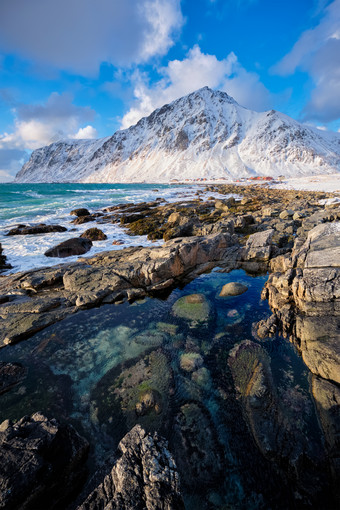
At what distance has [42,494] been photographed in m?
3.20

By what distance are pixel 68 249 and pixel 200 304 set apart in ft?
38.7

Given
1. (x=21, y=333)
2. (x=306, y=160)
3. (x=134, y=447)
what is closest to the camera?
(x=134, y=447)

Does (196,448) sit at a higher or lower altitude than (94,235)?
lower

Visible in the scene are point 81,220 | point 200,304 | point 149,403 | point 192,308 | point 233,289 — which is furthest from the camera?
point 81,220

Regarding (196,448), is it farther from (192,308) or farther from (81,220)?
(81,220)

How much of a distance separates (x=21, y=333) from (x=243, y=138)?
197467 mm

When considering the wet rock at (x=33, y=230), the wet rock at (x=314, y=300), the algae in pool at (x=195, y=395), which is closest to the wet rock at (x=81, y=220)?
the wet rock at (x=33, y=230)

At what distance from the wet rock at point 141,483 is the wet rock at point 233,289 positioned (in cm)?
706

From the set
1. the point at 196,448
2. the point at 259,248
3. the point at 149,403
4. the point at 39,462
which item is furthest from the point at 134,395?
the point at 259,248

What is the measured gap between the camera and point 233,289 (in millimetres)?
9922

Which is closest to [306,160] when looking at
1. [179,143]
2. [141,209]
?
[179,143]

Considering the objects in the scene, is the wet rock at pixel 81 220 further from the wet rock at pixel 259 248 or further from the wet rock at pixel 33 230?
the wet rock at pixel 259 248

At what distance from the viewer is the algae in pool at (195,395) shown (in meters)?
3.98

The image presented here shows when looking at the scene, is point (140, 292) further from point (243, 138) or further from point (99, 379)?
point (243, 138)
